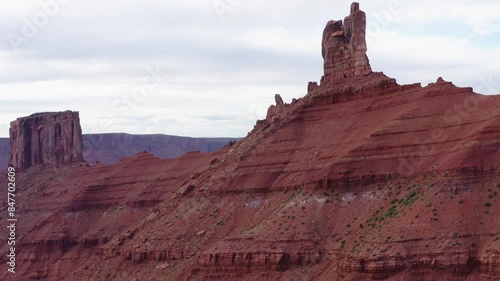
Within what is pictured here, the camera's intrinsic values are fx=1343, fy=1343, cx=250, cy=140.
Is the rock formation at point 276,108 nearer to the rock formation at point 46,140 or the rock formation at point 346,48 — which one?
the rock formation at point 346,48

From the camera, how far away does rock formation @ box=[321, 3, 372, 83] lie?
4732 inches

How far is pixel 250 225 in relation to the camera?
11425 cm

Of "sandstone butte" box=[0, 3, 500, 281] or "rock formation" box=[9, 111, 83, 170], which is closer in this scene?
"sandstone butte" box=[0, 3, 500, 281]

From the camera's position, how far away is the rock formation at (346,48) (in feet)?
394

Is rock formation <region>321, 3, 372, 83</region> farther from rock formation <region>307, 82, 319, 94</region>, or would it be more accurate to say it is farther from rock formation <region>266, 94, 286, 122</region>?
rock formation <region>266, 94, 286, 122</region>

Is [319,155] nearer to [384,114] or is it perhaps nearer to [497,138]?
[384,114]

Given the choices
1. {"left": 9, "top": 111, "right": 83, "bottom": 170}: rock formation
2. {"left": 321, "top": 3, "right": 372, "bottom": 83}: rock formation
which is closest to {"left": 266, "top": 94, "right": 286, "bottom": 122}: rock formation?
{"left": 321, "top": 3, "right": 372, "bottom": 83}: rock formation

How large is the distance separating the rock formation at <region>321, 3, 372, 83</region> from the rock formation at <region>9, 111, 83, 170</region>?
202 ft

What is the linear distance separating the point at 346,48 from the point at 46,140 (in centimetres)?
6971

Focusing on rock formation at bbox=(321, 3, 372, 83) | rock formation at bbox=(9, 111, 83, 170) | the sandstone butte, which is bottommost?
the sandstone butte

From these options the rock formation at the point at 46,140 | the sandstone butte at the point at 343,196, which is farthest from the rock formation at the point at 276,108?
the rock formation at the point at 46,140

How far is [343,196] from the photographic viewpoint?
357ft

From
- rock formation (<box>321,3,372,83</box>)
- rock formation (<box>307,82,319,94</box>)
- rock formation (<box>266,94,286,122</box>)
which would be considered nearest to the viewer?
rock formation (<box>321,3,372,83</box>)

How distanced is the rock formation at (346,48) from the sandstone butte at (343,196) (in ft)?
0.43
